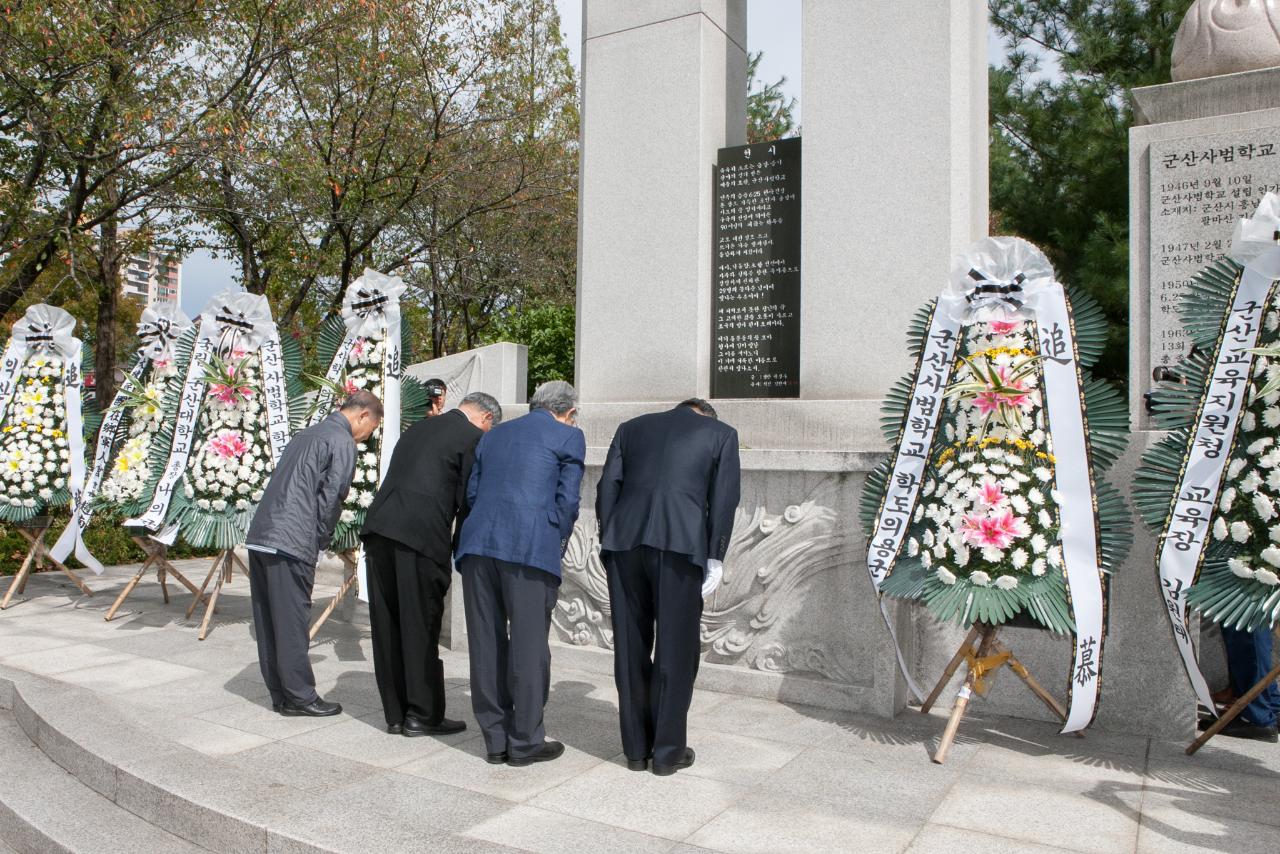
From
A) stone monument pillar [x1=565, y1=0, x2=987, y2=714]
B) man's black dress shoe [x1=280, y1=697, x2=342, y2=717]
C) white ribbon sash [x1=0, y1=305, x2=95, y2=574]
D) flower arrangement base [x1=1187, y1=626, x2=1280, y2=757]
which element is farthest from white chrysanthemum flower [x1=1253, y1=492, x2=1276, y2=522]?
white ribbon sash [x1=0, y1=305, x2=95, y2=574]

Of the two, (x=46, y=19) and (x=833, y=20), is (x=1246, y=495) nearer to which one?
(x=833, y=20)

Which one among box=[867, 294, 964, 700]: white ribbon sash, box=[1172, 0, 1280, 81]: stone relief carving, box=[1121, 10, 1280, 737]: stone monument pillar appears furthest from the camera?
box=[1172, 0, 1280, 81]: stone relief carving

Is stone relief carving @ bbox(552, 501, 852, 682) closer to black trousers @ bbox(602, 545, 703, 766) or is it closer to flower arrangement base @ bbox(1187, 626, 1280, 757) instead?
black trousers @ bbox(602, 545, 703, 766)

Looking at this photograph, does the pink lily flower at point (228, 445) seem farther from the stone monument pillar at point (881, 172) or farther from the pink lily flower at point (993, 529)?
the pink lily flower at point (993, 529)

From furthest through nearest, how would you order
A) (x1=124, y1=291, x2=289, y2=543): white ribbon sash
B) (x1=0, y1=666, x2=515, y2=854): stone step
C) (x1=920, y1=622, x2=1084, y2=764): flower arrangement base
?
(x1=124, y1=291, x2=289, y2=543): white ribbon sash, (x1=920, y1=622, x2=1084, y2=764): flower arrangement base, (x1=0, y1=666, x2=515, y2=854): stone step

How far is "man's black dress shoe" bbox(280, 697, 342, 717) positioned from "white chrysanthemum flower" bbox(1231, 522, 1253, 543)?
14.3 ft

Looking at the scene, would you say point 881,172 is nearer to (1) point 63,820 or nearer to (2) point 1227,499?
(2) point 1227,499

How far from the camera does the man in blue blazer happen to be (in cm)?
430

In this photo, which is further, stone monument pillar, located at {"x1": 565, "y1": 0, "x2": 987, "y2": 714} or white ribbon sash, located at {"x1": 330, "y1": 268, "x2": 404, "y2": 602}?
white ribbon sash, located at {"x1": 330, "y1": 268, "x2": 404, "y2": 602}

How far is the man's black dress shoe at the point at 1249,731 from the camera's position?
4.83 metres

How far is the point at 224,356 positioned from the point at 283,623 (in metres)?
3.25

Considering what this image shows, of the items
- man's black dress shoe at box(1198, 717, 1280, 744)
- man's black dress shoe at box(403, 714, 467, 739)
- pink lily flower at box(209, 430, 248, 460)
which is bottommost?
man's black dress shoe at box(1198, 717, 1280, 744)

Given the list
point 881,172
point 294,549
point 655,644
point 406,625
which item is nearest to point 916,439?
point 655,644

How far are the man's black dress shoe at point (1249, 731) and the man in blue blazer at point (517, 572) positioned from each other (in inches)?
134
